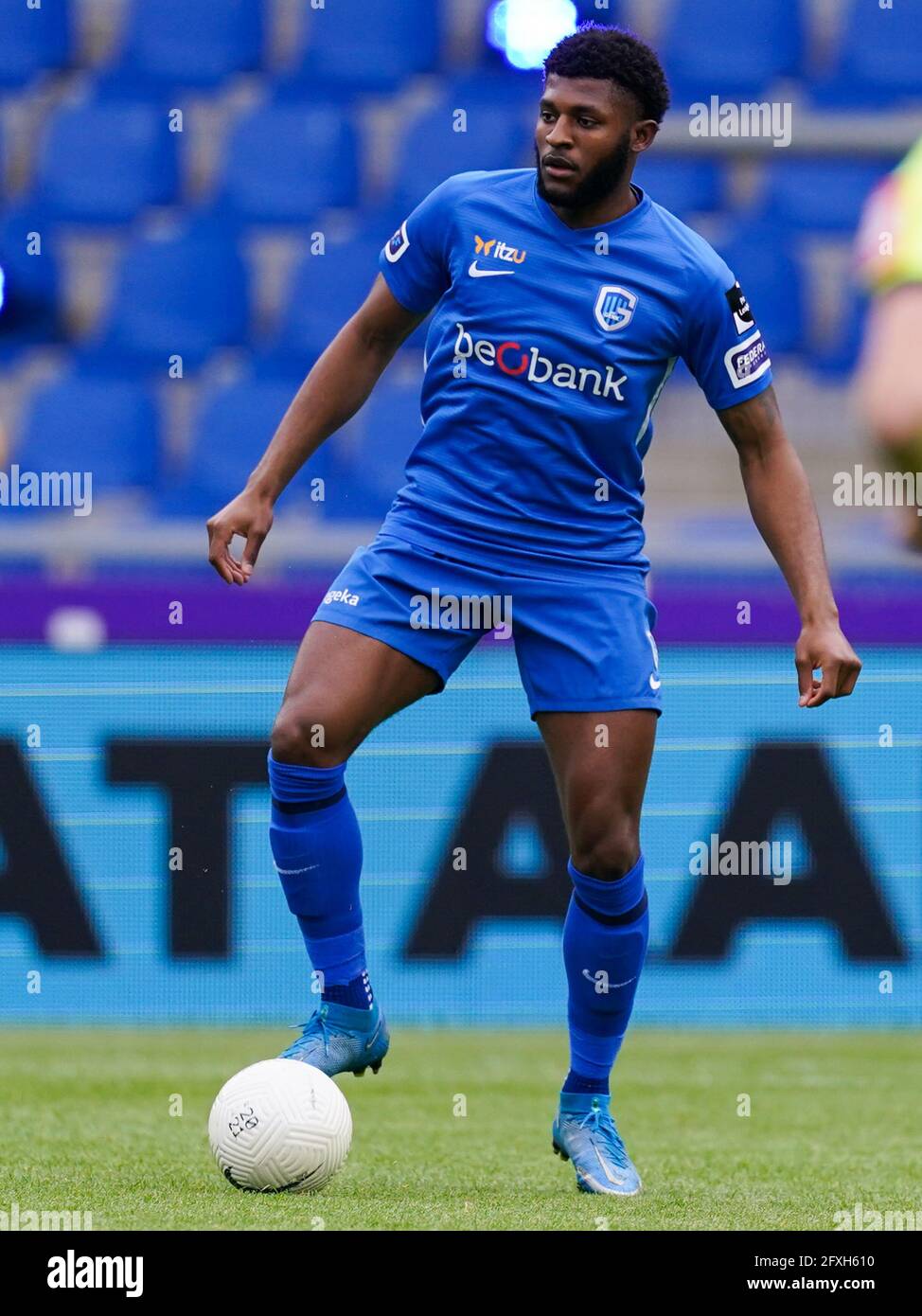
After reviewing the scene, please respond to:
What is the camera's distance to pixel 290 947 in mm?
6461

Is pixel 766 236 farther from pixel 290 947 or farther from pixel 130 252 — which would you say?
pixel 290 947

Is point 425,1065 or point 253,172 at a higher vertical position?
point 253,172

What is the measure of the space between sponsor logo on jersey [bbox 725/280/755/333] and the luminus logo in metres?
0.38

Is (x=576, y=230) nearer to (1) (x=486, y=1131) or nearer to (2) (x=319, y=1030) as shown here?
(2) (x=319, y=1030)

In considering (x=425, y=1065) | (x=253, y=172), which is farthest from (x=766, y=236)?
(x=425, y=1065)

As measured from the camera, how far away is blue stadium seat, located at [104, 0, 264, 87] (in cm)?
947

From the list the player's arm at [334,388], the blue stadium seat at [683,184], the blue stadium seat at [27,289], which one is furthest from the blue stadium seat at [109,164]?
the player's arm at [334,388]

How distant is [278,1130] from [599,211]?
5.70 feet

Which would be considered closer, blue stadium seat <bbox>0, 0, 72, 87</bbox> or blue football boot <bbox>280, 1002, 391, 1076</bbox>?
blue football boot <bbox>280, 1002, 391, 1076</bbox>

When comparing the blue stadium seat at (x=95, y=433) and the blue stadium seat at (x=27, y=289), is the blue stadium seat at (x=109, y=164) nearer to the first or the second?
the blue stadium seat at (x=27, y=289)

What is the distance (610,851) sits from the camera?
390 cm

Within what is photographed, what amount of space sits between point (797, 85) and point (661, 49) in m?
0.64

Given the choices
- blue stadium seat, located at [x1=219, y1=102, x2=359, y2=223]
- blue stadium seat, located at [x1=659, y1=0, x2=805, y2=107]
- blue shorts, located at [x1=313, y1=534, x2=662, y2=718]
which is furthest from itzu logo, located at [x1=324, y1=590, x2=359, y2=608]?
blue stadium seat, located at [x1=659, y1=0, x2=805, y2=107]

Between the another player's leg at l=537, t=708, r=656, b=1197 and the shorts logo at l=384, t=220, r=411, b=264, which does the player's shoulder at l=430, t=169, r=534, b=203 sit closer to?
the shorts logo at l=384, t=220, r=411, b=264
